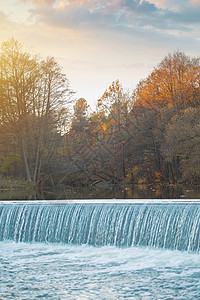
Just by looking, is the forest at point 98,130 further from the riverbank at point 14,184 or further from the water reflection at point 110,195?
the water reflection at point 110,195

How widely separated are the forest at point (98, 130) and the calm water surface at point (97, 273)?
14769 mm

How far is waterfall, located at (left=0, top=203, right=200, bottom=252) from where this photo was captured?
10.9m

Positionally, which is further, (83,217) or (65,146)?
(65,146)

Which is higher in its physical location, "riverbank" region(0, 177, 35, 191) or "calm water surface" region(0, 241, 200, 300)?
"riverbank" region(0, 177, 35, 191)

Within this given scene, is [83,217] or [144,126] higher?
[144,126]

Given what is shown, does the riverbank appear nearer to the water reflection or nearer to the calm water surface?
the water reflection

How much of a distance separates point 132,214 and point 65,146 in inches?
768

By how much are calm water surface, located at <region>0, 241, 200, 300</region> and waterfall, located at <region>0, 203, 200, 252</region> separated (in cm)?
35

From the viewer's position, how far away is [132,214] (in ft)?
38.6

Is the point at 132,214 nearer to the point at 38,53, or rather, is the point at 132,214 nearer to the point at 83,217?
the point at 83,217

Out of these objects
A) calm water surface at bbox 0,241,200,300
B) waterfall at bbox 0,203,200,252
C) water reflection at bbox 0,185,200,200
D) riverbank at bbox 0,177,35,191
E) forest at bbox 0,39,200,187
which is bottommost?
calm water surface at bbox 0,241,200,300

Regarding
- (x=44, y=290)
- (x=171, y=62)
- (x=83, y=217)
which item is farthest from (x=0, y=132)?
(x=44, y=290)

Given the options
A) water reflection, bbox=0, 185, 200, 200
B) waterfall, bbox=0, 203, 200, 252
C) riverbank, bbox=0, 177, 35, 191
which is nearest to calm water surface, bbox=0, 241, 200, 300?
waterfall, bbox=0, 203, 200, 252

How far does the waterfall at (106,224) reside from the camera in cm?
1087
